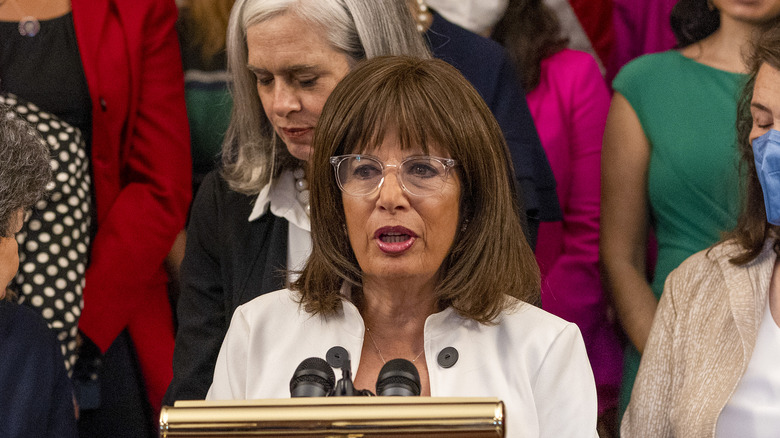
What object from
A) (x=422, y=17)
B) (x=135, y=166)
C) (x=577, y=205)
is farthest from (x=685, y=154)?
(x=135, y=166)

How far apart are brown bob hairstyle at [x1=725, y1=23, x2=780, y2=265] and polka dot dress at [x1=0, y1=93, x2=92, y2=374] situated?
5.84 ft

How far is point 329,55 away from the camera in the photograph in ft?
8.57

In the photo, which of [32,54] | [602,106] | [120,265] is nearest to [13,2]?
[32,54]

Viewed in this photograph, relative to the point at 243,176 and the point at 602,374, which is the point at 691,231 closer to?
the point at 602,374

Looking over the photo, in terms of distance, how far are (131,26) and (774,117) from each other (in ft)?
5.94

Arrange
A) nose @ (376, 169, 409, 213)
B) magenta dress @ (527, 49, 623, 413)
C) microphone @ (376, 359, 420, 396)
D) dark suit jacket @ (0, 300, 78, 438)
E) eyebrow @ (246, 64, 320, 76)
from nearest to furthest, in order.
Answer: microphone @ (376, 359, 420, 396), nose @ (376, 169, 409, 213), dark suit jacket @ (0, 300, 78, 438), eyebrow @ (246, 64, 320, 76), magenta dress @ (527, 49, 623, 413)

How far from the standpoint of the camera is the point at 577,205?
3348 millimetres

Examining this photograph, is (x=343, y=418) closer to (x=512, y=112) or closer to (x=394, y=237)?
(x=394, y=237)

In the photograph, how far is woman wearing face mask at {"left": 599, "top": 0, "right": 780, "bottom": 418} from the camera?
9.97 feet

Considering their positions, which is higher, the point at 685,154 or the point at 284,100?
the point at 284,100

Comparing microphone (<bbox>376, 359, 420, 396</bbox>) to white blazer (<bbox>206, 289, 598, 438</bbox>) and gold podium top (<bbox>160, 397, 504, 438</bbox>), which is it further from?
white blazer (<bbox>206, 289, 598, 438</bbox>)

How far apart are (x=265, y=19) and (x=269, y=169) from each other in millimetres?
398

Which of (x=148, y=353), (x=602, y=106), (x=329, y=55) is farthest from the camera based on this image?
(x=602, y=106)

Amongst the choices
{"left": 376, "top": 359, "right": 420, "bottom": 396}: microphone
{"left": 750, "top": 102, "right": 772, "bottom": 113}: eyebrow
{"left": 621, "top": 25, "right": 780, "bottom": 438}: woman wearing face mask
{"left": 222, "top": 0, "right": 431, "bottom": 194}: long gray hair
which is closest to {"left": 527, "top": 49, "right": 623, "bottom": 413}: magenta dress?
{"left": 621, "top": 25, "right": 780, "bottom": 438}: woman wearing face mask
